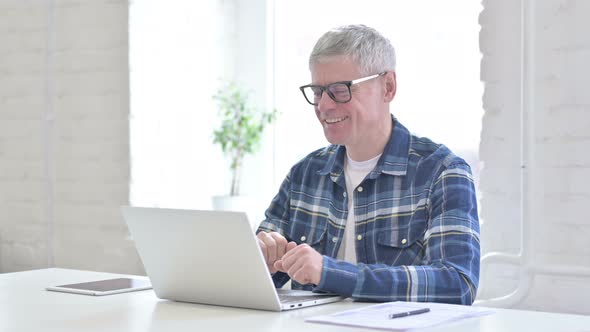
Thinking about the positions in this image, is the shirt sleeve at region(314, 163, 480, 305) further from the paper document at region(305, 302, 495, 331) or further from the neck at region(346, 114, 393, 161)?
the neck at region(346, 114, 393, 161)

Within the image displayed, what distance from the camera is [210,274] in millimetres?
1826

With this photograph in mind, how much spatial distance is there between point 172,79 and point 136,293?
5.58ft

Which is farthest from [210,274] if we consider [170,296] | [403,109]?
[403,109]

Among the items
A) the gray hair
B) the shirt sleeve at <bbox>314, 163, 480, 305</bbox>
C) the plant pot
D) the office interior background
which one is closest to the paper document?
the shirt sleeve at <bbox>314, 163, 480, 305</bbox>

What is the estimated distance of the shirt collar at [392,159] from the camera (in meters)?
2.29

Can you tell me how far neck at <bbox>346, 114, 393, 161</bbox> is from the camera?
2.36 m

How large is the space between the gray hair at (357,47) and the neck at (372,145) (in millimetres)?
156

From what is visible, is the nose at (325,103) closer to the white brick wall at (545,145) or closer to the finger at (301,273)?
the finger at (301,273)

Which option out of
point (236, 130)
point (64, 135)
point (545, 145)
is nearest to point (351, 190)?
point (545, 145)

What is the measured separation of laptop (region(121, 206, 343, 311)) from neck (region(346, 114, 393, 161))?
0.54 m

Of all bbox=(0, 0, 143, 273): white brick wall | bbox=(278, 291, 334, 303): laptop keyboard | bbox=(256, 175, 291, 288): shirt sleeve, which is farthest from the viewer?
bbox=(0, 0, 143, 273): white brick wall

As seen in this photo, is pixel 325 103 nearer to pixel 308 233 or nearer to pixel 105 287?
pixel 308 233

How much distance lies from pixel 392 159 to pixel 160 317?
2.67 ft

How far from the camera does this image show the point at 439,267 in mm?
2023
